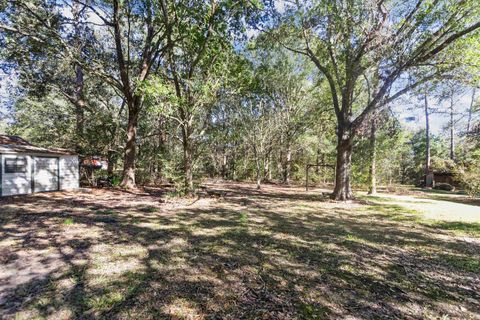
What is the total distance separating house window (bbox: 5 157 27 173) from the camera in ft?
30.9

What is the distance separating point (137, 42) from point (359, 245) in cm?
1366

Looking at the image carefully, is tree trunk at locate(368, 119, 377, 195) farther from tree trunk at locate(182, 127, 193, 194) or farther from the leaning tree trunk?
the leaning tree trunk

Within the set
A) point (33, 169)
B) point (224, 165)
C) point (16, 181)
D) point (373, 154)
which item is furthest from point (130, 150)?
point (373, 154)

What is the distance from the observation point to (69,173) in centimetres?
1148

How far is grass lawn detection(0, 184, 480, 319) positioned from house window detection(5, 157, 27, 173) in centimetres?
535

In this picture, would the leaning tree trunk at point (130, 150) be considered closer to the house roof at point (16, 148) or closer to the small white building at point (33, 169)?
the small white building at point (33, 169)

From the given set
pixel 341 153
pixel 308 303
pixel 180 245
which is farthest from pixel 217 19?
pixel 308 303

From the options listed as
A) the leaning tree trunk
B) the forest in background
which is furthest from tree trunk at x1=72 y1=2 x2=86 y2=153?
the leaning tree trunk

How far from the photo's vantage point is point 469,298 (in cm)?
254

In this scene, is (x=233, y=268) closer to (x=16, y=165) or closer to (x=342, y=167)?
(x=342, y=167)

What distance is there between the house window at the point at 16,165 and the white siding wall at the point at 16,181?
0.10m

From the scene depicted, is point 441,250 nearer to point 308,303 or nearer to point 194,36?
point 308,303

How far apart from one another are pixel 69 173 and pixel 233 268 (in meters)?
12.0

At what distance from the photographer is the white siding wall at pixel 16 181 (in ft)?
30.4
